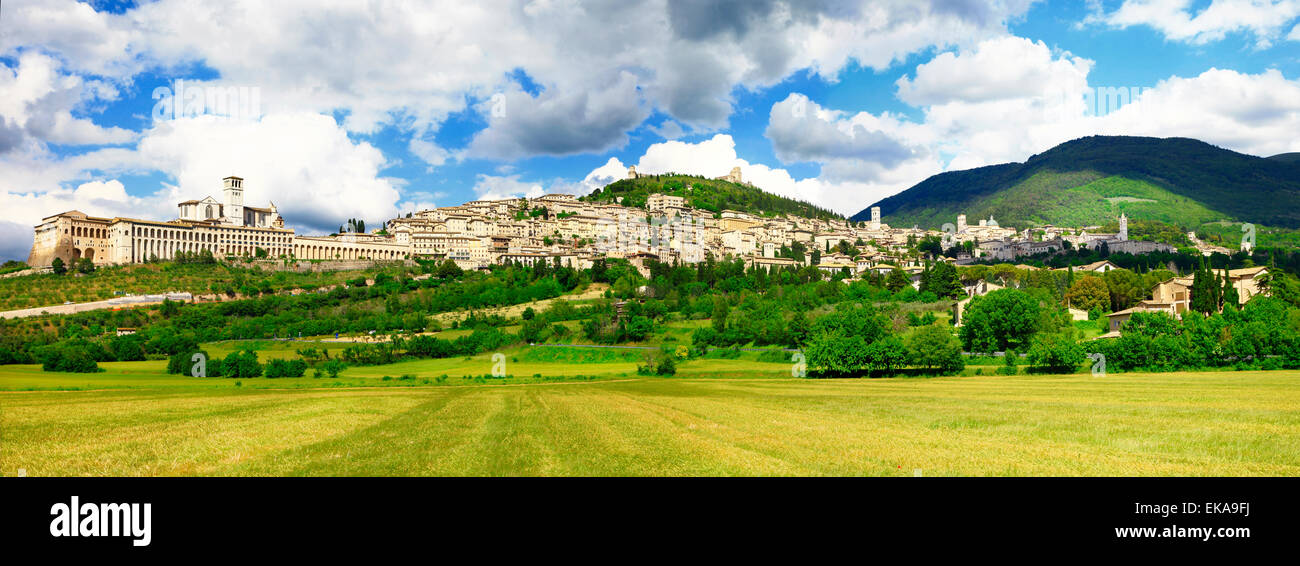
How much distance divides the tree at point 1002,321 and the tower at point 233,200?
477 feet

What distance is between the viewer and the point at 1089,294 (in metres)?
74.5

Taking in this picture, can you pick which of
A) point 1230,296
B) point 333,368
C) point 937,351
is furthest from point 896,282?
point 333,368

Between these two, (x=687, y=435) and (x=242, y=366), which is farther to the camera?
(x=242, y=366)

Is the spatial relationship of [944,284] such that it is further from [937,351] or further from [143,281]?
[143,281]

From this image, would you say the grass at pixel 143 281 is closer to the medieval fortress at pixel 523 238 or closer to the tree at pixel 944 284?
the medieval fortress at pixel 523 238

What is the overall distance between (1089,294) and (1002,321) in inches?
1251

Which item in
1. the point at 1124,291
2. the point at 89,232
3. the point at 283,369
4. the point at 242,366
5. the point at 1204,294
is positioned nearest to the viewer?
the point at 242,366

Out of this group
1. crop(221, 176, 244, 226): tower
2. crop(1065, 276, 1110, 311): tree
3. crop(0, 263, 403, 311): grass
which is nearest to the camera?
crop(1065, 276, 1110, 311): tree

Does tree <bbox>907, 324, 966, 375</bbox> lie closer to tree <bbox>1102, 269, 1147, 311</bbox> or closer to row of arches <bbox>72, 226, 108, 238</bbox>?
tree <bbox>1102, 269, 1147, 311</bbox>

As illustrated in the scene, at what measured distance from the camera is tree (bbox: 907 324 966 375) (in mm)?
44938

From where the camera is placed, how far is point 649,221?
172 metres

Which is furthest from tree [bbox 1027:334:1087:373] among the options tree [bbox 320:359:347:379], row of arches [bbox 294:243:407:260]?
row of arches [bbox 294:243:407:260]

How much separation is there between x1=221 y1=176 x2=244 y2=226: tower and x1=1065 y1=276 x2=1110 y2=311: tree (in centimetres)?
15377
